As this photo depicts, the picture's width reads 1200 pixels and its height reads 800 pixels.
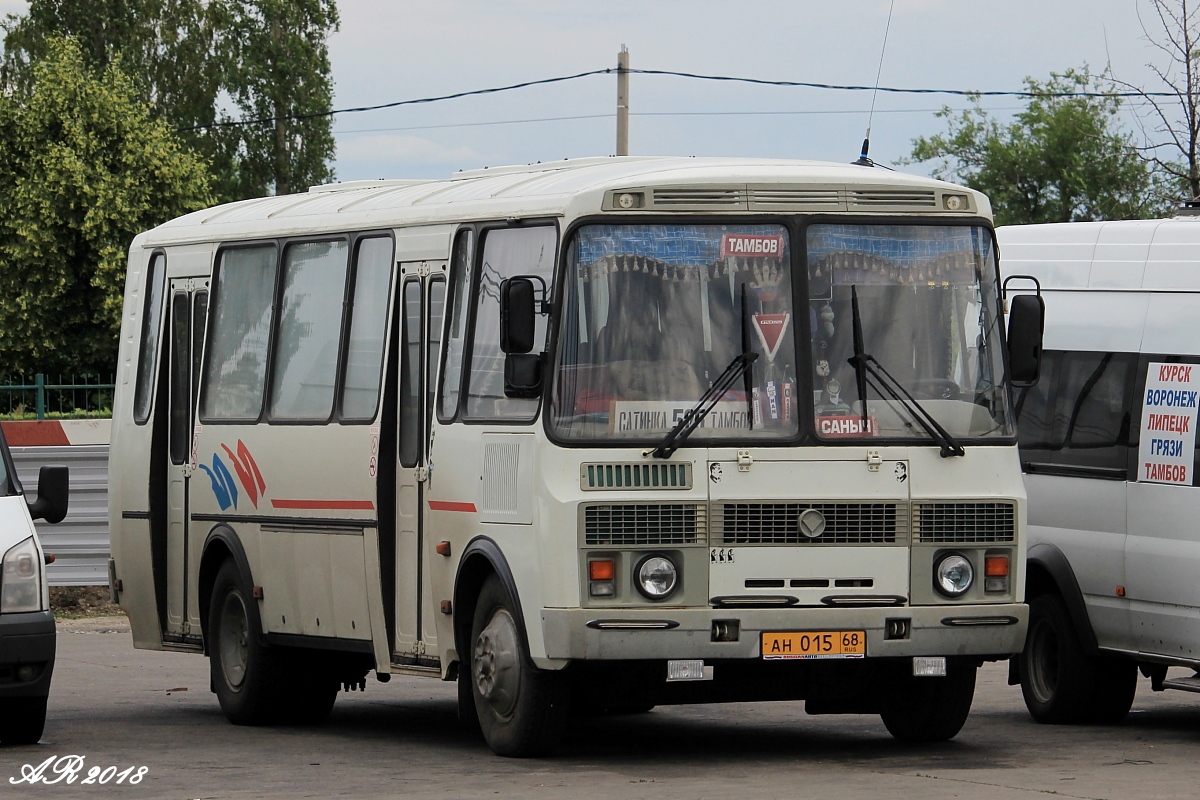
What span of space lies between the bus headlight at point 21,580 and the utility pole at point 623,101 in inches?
938

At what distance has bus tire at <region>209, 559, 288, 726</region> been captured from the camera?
14.1m

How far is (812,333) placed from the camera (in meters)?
11.2

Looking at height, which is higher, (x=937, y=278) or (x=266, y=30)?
(x=266, y=30)

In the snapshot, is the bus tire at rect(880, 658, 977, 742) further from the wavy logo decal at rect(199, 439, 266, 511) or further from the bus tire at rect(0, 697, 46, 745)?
the bus tire at rect(0, 697, 46, 745)

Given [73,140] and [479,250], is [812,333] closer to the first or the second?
[479,250]

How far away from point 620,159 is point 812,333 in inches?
68.1

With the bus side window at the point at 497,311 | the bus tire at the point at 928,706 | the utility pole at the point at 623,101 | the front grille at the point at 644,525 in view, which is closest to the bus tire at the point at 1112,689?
the bus tire at the point at 928,706

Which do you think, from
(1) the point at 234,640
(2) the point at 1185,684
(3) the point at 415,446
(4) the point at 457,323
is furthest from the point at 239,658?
(2) the point at 1185,684

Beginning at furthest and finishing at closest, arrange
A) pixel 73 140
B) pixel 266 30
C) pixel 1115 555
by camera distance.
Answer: pixel 266 30, pixel 73 140, pixel 1115 555

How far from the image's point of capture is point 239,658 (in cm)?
1447

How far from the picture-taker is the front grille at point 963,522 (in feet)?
36.9

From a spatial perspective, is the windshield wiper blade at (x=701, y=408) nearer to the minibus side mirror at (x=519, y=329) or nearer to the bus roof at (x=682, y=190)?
the minibus side mirror at (x=519, y=329)

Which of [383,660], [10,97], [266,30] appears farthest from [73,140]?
[383,660]

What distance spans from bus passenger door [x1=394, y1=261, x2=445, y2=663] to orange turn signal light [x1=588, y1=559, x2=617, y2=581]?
5.43 ft
